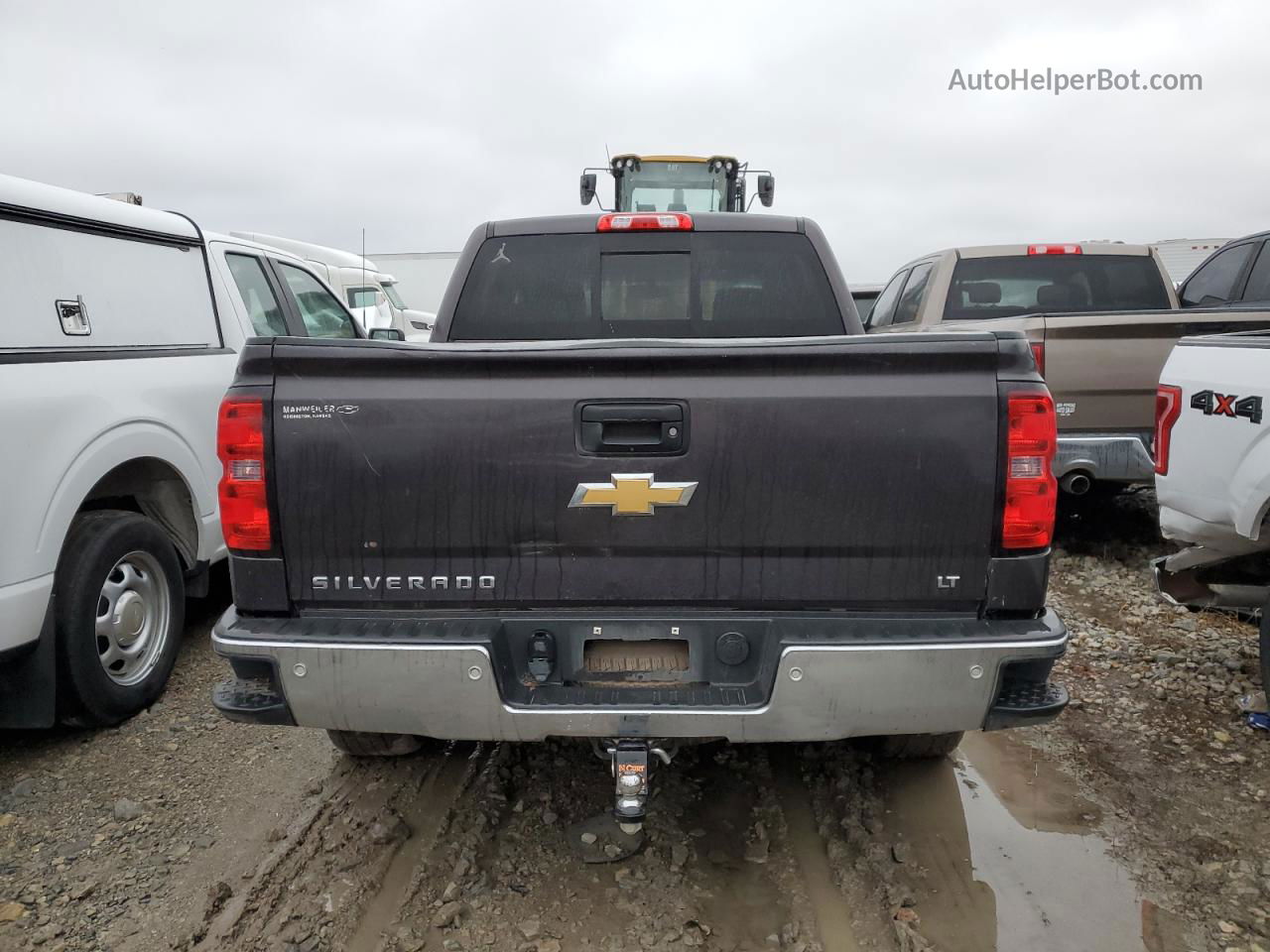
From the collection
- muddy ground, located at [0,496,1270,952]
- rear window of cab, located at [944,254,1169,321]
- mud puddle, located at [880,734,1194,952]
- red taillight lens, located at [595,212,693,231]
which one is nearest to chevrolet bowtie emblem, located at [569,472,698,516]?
muddy ground, located at [0,496,1270,952]

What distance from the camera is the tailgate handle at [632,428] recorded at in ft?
7.80

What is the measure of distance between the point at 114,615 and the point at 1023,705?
11.6 feet

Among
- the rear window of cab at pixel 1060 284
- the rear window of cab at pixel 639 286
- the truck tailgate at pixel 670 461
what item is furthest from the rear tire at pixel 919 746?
the rear window of cab at pixel 1060 284

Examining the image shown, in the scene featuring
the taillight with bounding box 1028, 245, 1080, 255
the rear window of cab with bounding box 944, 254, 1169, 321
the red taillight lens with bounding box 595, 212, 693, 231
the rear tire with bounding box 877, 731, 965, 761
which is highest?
the red taillight lens with bounding box 595, 212, 693, 231

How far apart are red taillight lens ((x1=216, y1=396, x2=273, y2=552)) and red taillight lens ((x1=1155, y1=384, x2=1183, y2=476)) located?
3.62 m

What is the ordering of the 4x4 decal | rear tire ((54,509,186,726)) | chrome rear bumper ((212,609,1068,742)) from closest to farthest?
chrome rear bumper ((212,609,1068,742)) → the 4x4 decal → rear tire ((54,509,186,726))

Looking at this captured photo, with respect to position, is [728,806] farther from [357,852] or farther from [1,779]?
[1,779]

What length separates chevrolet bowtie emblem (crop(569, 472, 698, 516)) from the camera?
2.38 meters

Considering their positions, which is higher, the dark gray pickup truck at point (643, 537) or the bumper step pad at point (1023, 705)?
the dark gray pickup truck at point (643, 537)

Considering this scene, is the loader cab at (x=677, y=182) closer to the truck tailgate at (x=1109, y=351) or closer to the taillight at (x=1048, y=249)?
the taillight at (x=1048, y=249)

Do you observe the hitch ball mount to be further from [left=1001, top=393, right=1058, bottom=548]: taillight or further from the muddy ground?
[left=1001, top=393, right=1058, bottom=548]: taillight

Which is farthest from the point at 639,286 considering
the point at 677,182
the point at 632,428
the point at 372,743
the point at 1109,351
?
the point at 677,182

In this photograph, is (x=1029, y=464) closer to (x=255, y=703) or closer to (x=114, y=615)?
(x=255, y=703)

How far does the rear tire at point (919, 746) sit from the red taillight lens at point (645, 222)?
7.34 feet
